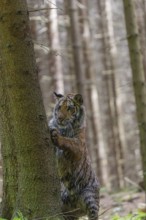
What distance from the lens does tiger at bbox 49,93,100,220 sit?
6371 millimetres

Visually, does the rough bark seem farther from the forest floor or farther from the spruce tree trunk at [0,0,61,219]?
the spruce tree trunk at [0,0,61,219]

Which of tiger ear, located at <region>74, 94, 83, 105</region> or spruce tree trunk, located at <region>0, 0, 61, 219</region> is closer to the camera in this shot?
spruce tree trunk, located at <region>0, 0, 61, 219</region>

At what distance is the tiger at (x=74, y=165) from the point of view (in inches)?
251

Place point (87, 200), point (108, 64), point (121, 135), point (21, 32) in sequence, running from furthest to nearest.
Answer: point (108, 64) → point (121, 135) → point (87, 200) → point (21, 32)

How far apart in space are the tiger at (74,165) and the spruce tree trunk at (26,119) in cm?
115

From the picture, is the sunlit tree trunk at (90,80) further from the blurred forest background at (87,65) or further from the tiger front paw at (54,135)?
the tiger front paw at (54,135)

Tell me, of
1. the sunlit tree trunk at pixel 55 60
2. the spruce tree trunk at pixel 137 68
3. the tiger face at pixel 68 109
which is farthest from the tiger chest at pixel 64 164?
the sunlit tree trunk at pixel 55 60

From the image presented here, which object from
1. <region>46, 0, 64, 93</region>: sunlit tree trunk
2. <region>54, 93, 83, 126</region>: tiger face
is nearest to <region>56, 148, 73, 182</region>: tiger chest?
<region>54, 93, 83, 126</region>: tiger face

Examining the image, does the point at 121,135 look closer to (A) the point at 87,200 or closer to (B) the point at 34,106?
(A) the point at 87,200

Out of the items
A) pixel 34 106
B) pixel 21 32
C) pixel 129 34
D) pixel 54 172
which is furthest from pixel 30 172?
pixel 129 34

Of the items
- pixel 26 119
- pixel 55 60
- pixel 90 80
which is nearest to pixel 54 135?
pixel 26 119

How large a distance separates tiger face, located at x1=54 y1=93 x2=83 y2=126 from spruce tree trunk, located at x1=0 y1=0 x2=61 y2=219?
1675 mm

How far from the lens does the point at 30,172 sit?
4957 millimetres

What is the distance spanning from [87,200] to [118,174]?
51.0ft
